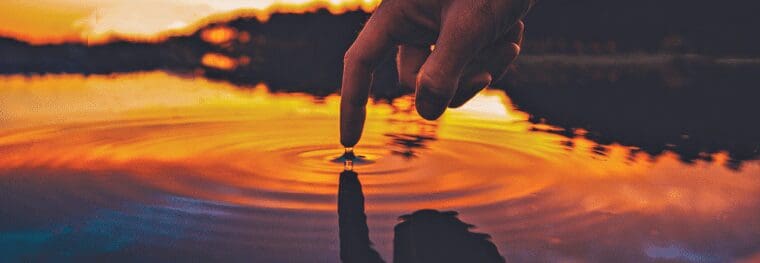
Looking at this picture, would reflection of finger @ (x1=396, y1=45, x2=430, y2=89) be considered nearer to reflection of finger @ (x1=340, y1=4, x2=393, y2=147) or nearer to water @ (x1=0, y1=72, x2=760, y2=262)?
reflection of finger @ (x1=340, y1=4, x2=393, y2=147)

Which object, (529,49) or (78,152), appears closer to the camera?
(78,152)

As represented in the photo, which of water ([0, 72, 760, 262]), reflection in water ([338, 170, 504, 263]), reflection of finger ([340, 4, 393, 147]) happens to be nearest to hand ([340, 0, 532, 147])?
reflection of finger ([340, 4, 393, 147])

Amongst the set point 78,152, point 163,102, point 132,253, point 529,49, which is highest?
point 529,49

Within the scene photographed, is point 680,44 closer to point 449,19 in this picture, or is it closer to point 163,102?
point 163,102

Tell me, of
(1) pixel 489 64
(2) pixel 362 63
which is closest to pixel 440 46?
(1) pixel 489 64

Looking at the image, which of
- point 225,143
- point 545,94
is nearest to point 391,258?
point 225,143

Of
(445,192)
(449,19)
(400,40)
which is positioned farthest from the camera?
(445,192)

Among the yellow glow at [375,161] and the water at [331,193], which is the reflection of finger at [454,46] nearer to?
the water at [331,193]
